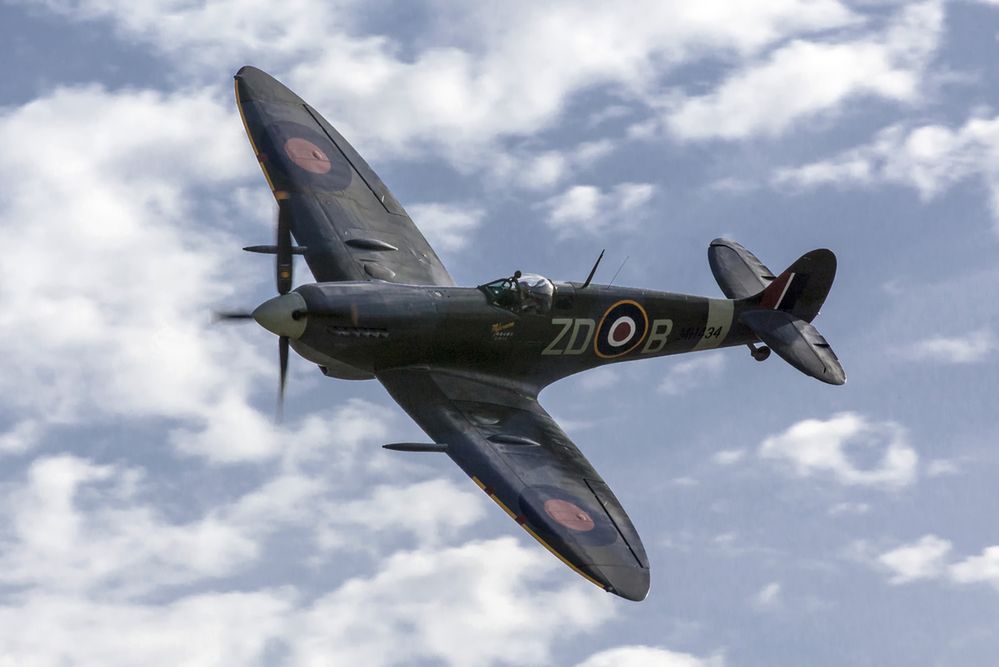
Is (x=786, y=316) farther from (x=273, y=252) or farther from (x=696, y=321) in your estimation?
(x=273, y=252)

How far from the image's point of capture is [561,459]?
26719 mm

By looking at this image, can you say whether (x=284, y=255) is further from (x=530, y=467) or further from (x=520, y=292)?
(x=530, y=467)

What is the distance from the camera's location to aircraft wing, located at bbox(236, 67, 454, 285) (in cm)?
2965

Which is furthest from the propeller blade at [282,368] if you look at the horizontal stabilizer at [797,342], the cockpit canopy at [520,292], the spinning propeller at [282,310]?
the horizontal stabilizer at [797,342]

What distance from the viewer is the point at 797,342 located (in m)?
30.2

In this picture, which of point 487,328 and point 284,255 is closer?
point 284,255

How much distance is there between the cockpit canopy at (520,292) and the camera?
28125 millimetres

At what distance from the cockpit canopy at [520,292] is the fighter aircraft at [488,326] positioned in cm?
2

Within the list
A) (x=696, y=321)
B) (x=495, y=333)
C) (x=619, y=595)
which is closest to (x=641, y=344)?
(x=696, y=321)

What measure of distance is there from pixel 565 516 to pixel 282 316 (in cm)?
572

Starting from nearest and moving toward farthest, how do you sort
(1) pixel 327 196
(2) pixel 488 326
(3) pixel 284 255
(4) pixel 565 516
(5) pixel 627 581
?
1. (5) pixel 627 581
2. (4) pixel 565 516
3. (3) pixel 284 255
4. (2) pixel 488 326
5. (1) pixel 327 196

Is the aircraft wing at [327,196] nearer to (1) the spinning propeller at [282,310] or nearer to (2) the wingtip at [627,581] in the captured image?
(1) the spinning propeller at [282,310]

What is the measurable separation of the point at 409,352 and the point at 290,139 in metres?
6.67

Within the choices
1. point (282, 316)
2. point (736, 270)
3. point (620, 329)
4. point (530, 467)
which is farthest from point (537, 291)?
point (736, 270)
